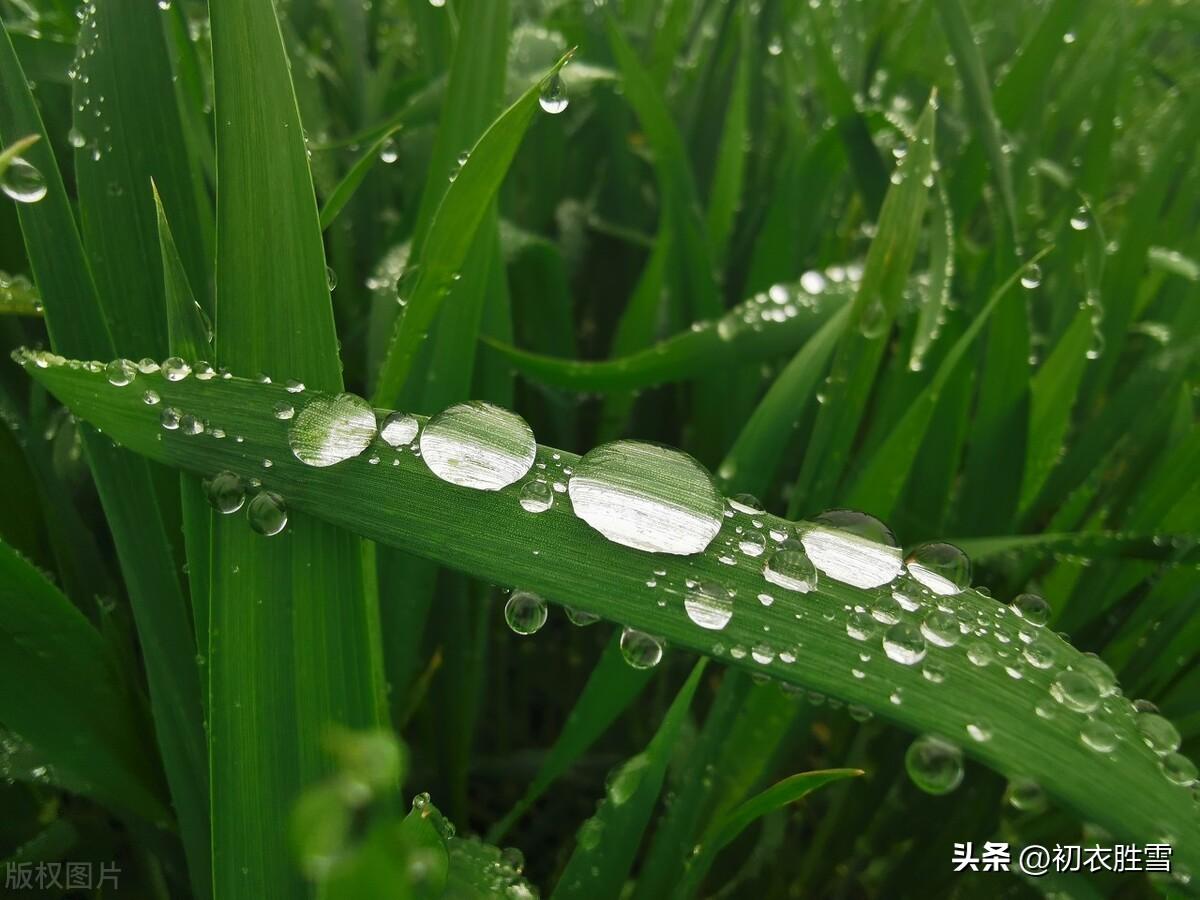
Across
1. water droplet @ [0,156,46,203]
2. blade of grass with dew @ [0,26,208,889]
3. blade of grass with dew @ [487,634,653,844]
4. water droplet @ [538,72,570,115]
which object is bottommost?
blade of grass with dew @ [487,634,653,844]

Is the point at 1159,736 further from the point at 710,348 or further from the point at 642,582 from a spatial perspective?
the point at 710,348

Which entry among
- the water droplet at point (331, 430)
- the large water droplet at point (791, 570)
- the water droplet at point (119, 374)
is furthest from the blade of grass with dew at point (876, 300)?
the water droplet at point (119, 374)

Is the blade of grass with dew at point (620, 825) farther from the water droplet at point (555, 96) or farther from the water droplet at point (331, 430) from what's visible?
the water droplet at point (555, 96)

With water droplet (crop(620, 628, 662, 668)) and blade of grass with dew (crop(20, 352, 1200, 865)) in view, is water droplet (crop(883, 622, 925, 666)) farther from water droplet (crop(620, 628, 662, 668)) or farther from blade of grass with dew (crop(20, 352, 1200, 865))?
water droplet (crop(620, 628, 662, 668))

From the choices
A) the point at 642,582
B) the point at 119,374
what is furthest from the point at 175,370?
the point at 642,582

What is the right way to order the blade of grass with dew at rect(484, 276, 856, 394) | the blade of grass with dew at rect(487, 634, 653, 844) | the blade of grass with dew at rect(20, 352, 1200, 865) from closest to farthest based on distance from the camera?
the blade of grass with dew at rect(20, 352, 1200, 865)
the blade of grass with dew at rect(487, 634, 653, 844)
the blade of grass with dew at rect(484, 276, 856, 394)

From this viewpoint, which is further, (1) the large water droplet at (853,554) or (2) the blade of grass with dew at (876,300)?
(2) the blade of grass with dew at (876,300)

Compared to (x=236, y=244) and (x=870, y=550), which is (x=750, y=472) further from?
(x=236, y=244)

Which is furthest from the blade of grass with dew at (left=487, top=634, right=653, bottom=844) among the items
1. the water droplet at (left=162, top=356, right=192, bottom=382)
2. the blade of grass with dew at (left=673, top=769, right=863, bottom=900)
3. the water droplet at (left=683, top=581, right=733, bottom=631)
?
the water droplet at (left=162, top=356, right=192, bottom=382)
